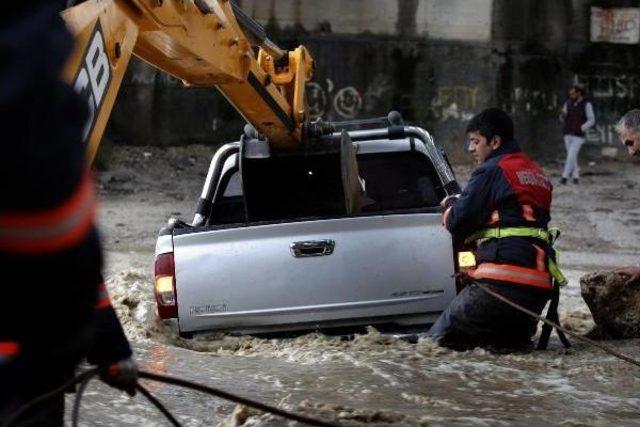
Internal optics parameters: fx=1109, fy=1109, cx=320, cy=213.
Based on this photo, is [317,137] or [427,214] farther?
[317,137]

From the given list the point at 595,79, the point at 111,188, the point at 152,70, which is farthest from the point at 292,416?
the point at 595,79

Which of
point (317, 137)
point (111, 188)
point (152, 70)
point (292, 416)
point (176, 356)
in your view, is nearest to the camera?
point (292, 416)

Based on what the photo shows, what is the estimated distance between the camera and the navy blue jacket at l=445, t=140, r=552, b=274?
6223 millimetres

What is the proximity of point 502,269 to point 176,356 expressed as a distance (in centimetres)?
186

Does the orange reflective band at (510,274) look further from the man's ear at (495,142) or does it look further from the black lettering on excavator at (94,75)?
the black lettering on excavator at (94,75)

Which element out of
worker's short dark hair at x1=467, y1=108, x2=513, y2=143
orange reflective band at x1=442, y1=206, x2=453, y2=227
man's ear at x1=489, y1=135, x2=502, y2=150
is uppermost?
worker's short dark hair at x1=467, y1=108, x2=513, y2=143

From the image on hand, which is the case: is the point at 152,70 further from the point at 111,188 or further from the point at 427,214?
the point at 427,214

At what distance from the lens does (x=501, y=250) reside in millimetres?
6230

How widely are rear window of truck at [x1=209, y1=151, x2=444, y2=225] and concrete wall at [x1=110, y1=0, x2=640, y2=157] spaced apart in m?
13.5

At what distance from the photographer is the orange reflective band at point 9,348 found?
205 centimetres

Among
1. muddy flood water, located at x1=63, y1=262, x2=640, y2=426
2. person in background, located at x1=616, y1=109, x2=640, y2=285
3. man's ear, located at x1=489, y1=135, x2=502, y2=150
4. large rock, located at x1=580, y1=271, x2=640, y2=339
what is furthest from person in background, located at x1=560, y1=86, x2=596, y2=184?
man's ear, located at x1=489, y1=135, x2=502, y2=150

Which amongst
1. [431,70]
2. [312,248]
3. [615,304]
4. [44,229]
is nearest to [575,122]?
[431,70]

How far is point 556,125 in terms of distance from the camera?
21719mm

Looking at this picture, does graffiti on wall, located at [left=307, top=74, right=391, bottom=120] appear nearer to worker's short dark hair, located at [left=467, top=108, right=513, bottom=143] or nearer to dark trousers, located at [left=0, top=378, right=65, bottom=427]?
worker's short dark hair, located at [left=467, top=108, right=513, bottom=143]
